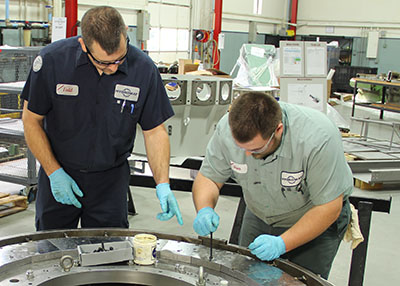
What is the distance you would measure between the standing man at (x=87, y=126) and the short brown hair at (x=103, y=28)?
10 cm

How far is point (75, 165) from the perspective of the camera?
171 cm

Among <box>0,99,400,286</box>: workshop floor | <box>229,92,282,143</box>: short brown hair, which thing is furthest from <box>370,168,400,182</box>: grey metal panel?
<box>229,92,282,143</box>: short brown hair

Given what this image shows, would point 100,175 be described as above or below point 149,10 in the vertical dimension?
below

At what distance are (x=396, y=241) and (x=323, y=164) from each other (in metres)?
2.18

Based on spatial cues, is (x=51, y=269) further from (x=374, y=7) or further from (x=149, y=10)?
(x=374, y=7)

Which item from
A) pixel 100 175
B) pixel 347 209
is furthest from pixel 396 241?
pixel 100 175

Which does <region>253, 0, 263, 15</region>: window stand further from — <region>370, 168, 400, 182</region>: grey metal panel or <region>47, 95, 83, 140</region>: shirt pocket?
<region>47, 95, 83, 140</region>: shirt pocket

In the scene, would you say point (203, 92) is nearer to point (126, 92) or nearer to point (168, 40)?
point (126, 92)

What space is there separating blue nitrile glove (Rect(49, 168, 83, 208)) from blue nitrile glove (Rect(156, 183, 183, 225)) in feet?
0.95

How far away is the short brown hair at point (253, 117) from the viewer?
4.30ft

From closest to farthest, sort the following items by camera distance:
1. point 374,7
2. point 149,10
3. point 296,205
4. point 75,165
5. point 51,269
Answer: point 51,269, point 296,205, point 75,165, point 149,10, point 374,7

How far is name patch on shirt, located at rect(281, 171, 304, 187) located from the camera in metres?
1.49

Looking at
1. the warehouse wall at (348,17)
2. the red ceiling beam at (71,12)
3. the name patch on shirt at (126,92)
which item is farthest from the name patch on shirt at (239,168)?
the warehouse wall at (348,17)

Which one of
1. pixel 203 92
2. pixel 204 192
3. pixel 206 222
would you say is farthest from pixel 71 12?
pixel 206 222
